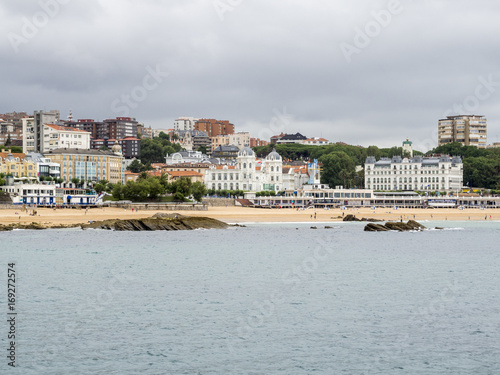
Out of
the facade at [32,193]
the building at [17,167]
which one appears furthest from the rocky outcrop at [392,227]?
the building at [17,167]

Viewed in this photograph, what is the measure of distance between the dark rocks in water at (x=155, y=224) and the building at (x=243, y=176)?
70.4 meters

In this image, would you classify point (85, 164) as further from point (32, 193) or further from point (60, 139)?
point (32, 193)

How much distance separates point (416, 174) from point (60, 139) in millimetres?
72815

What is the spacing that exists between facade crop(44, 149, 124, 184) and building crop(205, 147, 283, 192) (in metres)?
18.2

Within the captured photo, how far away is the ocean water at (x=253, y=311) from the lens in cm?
2194

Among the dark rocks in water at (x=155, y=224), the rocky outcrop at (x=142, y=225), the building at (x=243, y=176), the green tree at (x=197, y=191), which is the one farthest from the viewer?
the building at (x=243, y=176)

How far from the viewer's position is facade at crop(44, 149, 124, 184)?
13825 centimetres

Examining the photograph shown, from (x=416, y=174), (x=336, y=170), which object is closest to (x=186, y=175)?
(x=336, y=170)

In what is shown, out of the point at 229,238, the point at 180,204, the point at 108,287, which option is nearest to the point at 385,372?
the point at 108,287

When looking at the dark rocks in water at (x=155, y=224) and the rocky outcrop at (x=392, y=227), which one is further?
the rocky outcrop at (x=392, y=227)

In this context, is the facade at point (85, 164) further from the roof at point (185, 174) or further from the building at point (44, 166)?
the roof at point (185, 174)

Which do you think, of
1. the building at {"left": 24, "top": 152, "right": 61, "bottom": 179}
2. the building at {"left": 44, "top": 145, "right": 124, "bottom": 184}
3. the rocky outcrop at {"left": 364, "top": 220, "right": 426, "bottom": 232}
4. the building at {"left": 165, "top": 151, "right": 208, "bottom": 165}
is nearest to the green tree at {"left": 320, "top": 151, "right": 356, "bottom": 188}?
the building at {"left": 165, "top": 151, "right": 208, "bottom": 165}

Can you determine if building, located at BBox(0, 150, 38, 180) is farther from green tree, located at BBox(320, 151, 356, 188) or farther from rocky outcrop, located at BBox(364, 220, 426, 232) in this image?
rocky outcrop, located at BBox(364, 220, 426, 232)

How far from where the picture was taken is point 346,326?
26125 millimetres
